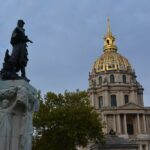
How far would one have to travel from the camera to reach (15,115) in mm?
10258

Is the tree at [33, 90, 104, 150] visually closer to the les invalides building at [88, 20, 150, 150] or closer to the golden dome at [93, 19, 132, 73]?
the les invalides building at [88, 20, 150, 150]

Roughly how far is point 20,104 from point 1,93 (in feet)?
1.88

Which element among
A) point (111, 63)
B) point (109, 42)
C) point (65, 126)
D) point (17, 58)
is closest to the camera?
point (17, 58)

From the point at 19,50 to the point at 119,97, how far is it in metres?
86.4

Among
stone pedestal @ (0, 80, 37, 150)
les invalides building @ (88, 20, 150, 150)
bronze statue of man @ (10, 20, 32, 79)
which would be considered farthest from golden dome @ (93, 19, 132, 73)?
stone pedestal @ (0, 80, 37, 150)

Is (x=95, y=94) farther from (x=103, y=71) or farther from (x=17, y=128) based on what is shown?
(x=17, y=128)

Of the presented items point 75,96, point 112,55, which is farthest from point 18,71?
point 112,55

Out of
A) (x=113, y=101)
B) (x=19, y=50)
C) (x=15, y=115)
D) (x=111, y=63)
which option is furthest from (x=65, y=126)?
(x=111, y=63)

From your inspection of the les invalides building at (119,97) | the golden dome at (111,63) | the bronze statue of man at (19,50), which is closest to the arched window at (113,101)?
the les invalides building at (119,97)

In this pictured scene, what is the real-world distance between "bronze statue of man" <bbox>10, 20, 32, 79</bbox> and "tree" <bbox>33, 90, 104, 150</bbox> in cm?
2708

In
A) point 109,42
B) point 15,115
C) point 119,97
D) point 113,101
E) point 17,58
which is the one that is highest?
point 109,42

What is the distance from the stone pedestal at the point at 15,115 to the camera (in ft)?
32.6

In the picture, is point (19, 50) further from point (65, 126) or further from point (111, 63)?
point (111, 63)

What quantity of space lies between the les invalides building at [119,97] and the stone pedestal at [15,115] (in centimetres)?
7545
